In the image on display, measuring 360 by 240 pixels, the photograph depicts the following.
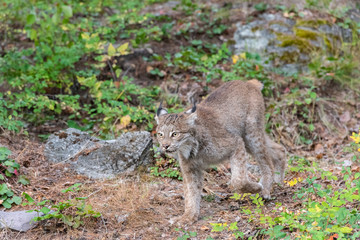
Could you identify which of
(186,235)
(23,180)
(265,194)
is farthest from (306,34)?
(23,180)

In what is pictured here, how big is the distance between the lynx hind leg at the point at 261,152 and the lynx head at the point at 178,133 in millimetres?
1184

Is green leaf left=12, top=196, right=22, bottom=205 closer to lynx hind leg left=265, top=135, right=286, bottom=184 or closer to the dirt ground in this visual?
the dirt ground

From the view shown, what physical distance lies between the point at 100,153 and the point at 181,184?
49.7 inches

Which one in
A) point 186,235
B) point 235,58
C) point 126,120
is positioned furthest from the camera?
point 235,58

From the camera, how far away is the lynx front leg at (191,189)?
5.43m

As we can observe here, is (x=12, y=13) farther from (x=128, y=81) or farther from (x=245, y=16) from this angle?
(x=245, y=16)

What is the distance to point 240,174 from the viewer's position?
5.54m

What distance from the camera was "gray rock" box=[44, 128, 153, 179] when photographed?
6.52 meters

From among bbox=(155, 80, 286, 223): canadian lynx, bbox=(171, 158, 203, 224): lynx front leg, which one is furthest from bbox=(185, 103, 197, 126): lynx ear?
bbox=(171, 158, 203, 224): lynx front leg

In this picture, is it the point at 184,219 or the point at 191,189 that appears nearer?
the point at 184,219

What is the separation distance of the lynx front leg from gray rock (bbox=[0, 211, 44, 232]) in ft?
5.22

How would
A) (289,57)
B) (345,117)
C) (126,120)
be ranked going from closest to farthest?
(126,120) < (345,117) < (289,57)

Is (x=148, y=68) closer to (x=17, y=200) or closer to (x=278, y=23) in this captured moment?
(x=278, y=23)

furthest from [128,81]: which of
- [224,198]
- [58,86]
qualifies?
[224,198]
